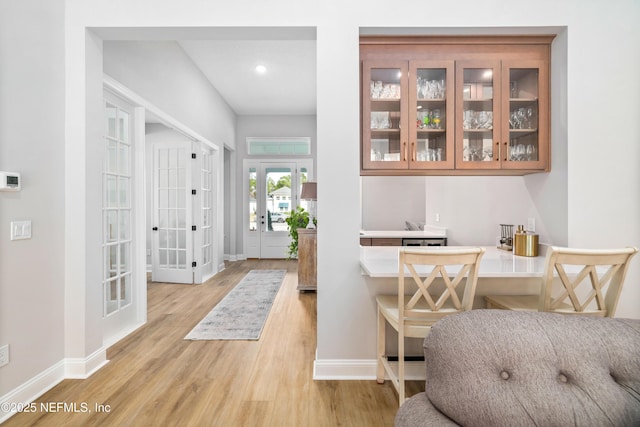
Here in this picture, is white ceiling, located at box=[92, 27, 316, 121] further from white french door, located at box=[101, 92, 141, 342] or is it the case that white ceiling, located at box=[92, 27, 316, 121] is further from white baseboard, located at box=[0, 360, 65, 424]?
white baseboard, located at box=[0, 360, 65, 424]

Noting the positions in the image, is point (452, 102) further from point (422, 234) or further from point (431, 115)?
point (422, 234)

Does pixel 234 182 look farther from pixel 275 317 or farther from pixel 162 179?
pixel 275 317

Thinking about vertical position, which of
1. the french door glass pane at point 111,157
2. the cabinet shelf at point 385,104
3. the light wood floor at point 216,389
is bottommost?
the light wood floor at point 216,389

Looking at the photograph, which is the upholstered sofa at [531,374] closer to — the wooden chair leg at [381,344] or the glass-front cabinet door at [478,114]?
the wooden chair leg at [381,344]

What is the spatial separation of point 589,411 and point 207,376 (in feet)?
7.23

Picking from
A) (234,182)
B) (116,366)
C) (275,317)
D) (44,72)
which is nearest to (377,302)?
(275,317)

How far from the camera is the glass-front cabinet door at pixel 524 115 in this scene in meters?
2.51

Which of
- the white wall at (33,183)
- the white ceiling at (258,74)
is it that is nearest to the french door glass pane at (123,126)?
the white wall at (33,183)

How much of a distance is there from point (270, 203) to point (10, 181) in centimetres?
553

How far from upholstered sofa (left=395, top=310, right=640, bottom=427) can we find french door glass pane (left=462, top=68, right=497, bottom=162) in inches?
64.1

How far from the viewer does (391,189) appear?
5.91 m

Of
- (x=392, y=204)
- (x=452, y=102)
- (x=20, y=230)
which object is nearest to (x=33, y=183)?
(x=20, y=230)

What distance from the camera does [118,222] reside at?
314 cm

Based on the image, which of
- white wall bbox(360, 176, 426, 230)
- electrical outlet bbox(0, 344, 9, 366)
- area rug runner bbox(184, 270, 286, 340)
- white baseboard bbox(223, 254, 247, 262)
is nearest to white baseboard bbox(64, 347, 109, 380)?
electrical outlet bbox(0, 344, 9, 366)
